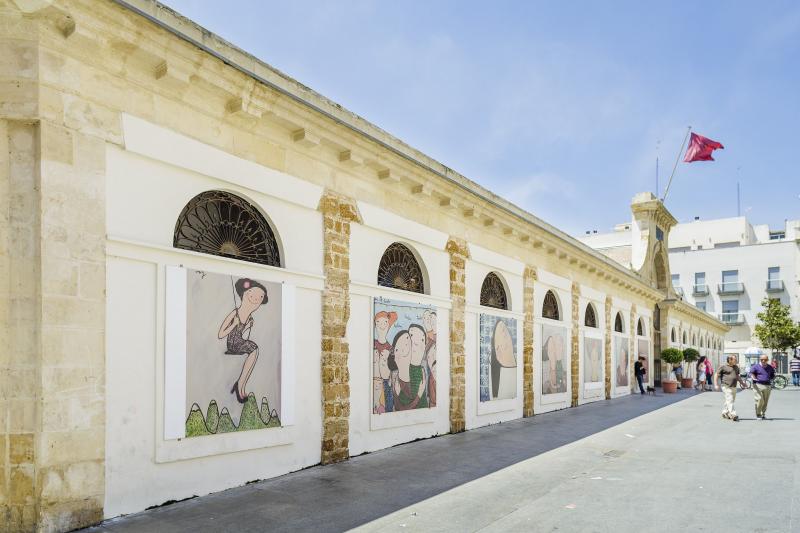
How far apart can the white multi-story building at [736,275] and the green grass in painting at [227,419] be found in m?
46.2

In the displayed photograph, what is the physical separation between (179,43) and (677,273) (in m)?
58.1

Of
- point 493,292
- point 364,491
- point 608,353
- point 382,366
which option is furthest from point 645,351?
point 364,491

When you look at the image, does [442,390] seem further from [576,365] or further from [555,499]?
[576,365]

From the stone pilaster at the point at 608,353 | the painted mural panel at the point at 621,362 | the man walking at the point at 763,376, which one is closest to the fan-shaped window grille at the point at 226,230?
the man walking at the point at 763,376

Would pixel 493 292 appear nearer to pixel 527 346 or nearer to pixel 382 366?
pixel 527 346

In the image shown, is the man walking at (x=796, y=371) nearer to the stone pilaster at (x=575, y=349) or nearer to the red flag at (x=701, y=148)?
the red flag at (x=701, y=148)

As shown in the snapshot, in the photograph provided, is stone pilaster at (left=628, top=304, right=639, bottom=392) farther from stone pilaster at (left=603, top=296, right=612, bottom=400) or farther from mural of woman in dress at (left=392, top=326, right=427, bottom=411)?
mural of woman in dress at (left=392, top=326, right=427, bottom=411)

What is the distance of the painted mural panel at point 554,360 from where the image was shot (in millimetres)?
15680

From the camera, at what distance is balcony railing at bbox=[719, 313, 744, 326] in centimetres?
5475

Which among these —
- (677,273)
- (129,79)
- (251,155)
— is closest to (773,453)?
(251,155)

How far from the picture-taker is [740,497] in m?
6.65

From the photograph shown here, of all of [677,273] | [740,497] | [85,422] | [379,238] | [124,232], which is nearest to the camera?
[85,422]

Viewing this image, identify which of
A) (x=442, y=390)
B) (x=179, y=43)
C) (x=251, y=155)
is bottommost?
(x=442, y=390)

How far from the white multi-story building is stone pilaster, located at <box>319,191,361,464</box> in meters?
44.5
